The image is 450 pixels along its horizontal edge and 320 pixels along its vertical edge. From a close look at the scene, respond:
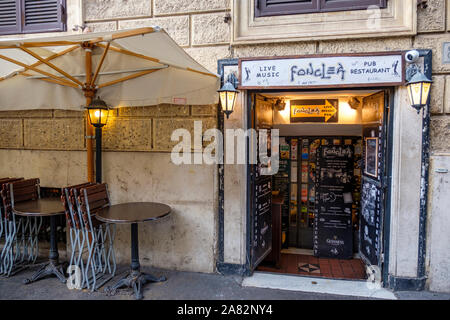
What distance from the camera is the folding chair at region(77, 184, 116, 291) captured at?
13.0 feet

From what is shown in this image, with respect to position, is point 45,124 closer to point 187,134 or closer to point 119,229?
point 119,229

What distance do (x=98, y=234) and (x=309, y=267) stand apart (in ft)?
11.1

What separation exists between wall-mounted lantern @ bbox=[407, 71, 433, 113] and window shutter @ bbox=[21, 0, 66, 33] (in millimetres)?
4925

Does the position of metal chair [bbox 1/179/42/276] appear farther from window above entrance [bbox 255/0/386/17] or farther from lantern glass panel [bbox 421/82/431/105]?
lantern glass panel [bbox 421/82/431/105]

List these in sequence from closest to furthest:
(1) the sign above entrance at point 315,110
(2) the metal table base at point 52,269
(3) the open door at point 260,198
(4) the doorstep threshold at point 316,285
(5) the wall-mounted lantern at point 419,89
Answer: (5) the wall-mounted lantern at point 419,89, (4) the doorstep threshold at point 316,285, (2) the metal table base at point 52,269, (3) the open door at point 260,198, (1) the sign above entrance at point 315,110

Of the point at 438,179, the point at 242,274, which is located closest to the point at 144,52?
the point at 242,274

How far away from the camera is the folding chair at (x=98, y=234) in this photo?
397 centimetres

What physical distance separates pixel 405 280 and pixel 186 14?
4.52 m

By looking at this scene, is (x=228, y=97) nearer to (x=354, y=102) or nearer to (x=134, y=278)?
(x=134, y=278)

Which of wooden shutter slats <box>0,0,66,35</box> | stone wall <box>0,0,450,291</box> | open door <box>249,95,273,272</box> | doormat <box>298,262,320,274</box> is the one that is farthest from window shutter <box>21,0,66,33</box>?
doormat <box>298,262,320,274</box>

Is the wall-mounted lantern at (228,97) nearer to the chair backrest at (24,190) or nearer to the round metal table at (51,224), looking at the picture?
the round metal table at (51,224)

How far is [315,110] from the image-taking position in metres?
6.06

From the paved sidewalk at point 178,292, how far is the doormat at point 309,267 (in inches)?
48.9

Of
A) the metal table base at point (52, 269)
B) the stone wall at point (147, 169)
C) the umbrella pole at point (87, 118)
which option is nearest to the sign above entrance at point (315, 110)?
the stone wall at point (147, 169)
